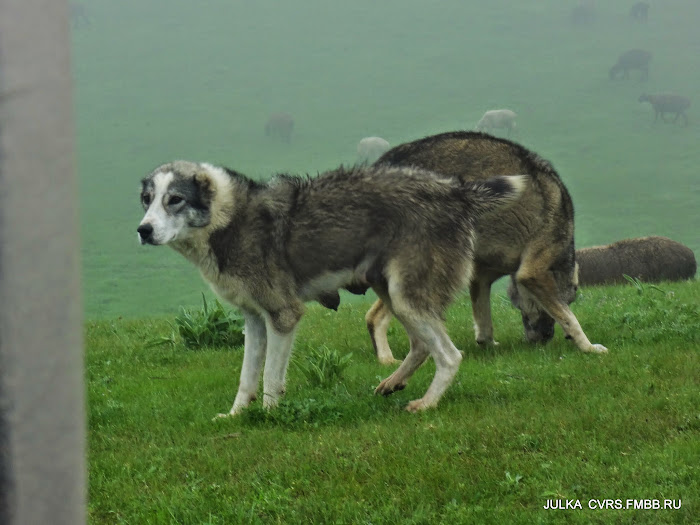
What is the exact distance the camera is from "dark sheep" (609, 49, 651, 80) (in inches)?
2096

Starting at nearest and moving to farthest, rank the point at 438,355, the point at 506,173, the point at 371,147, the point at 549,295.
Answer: the point at 438,355 < the point at 506,173 < the point at 549,295 < the point at 371,147

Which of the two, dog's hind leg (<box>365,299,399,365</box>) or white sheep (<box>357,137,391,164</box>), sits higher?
dog's hind leg (<box>365,299,399,365</box>)

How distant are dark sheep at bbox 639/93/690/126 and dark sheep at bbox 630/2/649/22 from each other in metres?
15.4

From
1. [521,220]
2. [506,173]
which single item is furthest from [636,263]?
[506,173]

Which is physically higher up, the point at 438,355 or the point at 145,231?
the point at 145,231

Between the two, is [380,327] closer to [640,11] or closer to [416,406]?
[416,406]

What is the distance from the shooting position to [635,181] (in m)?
41.2

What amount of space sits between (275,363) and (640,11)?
6141 cm

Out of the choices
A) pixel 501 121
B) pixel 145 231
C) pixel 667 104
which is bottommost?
pixel 501 121

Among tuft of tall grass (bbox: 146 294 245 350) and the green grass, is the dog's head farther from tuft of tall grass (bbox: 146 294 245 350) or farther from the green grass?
tuft of tall grass (bbox: 146 294 245 350)

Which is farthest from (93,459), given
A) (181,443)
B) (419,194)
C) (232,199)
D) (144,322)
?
(144,322)

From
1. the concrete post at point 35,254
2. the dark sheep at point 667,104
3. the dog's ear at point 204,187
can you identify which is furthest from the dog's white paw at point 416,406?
the dark sheep at point 667,104

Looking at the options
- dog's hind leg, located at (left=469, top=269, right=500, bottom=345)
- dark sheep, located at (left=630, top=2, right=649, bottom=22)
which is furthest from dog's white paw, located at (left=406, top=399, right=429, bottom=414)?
dark sheep, located at (left=630, top=2, right=649, bottom=22)

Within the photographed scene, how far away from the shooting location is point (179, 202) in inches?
274
